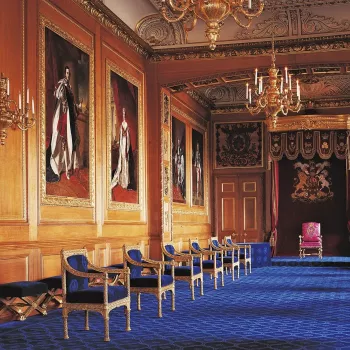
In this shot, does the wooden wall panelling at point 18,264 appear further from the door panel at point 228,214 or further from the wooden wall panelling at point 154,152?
the door panel at point 228,214

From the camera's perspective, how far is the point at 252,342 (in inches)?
225

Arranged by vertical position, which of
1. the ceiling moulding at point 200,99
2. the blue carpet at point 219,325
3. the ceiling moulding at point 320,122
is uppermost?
the ceiling moulding at point 200,99

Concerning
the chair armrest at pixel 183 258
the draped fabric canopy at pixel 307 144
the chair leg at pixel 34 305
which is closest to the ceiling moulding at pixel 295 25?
the chair armrest at pixel 183 258

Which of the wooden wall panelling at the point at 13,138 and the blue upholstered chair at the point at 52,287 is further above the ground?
the wooden wall panelling at the point at 13,138

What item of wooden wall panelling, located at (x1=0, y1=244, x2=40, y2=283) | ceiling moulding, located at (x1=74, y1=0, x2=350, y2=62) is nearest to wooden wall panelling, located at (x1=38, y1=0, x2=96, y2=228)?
wooden wall panelling, located at (x1=0, y1=244, x2=40, y2=283)

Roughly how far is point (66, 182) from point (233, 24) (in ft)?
15.1

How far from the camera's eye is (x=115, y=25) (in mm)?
10367

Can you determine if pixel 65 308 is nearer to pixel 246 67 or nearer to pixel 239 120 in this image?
pixel 246 67

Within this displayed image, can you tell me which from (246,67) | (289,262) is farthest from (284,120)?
(246,67)

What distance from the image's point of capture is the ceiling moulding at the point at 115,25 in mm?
9461

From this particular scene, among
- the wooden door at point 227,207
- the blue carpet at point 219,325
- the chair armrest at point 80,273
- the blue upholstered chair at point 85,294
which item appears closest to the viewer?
the blue carpet at point 219,325

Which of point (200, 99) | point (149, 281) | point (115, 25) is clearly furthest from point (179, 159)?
point (149, 281)

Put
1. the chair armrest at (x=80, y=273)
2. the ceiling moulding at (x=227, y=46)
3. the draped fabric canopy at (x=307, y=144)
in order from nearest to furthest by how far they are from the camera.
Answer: the chair armrest at (x=80, y=273), the ceiling moulding at (x=227, y=46), the draped fabric canopy at (x=307, y=144)

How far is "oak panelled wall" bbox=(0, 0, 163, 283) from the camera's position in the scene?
7207 mm
